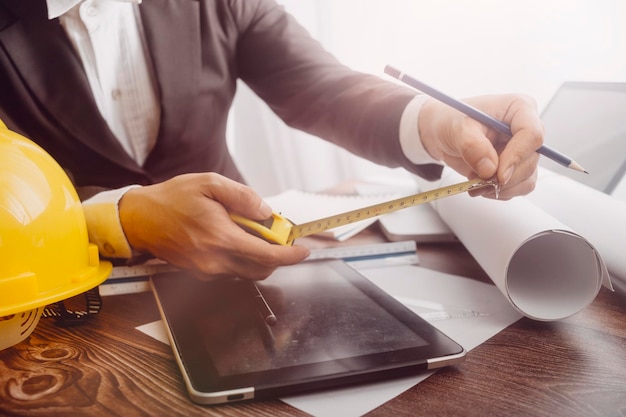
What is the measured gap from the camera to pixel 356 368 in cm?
41

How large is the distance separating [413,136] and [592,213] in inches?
9.5

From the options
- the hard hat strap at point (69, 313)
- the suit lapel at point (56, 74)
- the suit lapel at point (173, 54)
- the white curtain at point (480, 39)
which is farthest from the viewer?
the white curtain at point (480, 39)

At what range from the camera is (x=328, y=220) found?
529 millimetres

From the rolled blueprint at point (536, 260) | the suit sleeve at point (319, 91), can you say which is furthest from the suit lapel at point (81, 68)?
the rolled blueprint at point (536, 260)

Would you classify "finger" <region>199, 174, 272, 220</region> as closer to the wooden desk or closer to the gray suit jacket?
the wooden desk

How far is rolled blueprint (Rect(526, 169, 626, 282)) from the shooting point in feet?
1.86

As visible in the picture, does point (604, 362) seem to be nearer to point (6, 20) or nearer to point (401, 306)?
point (401, 306)

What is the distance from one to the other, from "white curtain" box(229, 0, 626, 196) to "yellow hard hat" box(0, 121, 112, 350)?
763 mm

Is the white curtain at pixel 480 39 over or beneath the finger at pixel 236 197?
over

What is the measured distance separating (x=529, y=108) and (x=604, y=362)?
27cm

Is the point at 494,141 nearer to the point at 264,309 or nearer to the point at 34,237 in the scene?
the point at 264,309

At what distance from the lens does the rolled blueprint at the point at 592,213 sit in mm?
567

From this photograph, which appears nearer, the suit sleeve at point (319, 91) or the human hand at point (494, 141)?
the human hand at point (494, 141)

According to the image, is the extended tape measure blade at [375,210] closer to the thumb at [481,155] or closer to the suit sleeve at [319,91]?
the thumb at [481,155]
